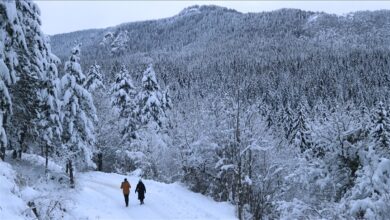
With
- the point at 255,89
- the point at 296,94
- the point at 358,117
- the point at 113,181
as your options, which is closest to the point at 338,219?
the point at 358,117

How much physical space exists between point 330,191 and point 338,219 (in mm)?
2749

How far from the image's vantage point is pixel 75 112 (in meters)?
27.3

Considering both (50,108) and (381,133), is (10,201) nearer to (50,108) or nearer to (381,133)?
(50,108)

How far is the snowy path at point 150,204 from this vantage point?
71.4ft

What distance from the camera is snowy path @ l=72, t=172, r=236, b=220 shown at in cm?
2177

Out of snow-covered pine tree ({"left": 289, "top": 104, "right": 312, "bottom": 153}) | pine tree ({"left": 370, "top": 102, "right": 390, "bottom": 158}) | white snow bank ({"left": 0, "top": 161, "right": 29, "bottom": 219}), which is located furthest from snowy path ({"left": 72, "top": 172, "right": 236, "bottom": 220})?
snow-covered pine tree ({"left": 289, "top": 104, "right": 312, "bottom": 153})

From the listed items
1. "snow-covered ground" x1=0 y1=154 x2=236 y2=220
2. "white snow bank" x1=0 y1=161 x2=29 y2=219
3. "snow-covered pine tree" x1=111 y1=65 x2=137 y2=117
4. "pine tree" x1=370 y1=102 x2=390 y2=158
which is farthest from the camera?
"snow-covered pine tree" x1=111 y1=65 x2=137 y2=117

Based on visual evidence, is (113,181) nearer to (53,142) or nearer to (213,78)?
(53,142)

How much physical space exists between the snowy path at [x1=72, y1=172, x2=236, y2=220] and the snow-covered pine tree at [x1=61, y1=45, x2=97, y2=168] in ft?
7.30

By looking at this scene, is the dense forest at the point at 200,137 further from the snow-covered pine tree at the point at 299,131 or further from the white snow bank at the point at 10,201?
the snow-covered pine tree at the point at 299,131

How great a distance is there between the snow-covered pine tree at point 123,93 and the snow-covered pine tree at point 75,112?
16.1 meters

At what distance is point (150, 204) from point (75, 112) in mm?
7314

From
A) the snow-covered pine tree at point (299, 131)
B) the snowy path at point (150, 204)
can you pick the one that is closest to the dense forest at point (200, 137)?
the snowy path at point (150, 204)

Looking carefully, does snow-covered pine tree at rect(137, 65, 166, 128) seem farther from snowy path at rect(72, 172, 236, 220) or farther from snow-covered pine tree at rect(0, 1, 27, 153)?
snow-covered pine tree at rect(0, 1, 27, 153)
